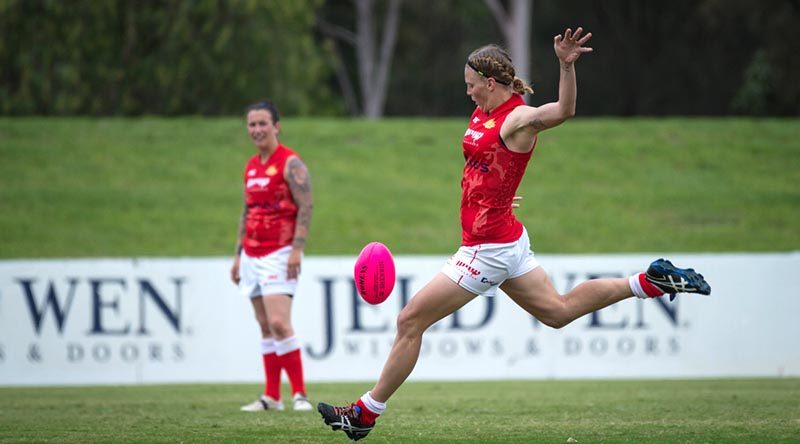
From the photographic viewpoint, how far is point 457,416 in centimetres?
822

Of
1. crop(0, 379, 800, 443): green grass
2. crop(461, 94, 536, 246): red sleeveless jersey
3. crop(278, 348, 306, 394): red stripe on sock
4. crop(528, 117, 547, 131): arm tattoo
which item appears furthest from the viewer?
crop(278, 348, 306, 394): red stripe on sock

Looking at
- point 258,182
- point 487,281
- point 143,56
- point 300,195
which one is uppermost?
point 143,56

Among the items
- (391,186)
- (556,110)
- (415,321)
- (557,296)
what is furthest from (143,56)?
(556,110)

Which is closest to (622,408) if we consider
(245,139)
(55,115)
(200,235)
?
(200,235)

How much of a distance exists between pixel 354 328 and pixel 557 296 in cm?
718

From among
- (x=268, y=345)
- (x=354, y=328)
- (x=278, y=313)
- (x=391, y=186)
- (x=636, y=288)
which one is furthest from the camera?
(x=391, y=186)

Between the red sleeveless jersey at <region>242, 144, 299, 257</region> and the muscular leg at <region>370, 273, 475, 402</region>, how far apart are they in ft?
9.14

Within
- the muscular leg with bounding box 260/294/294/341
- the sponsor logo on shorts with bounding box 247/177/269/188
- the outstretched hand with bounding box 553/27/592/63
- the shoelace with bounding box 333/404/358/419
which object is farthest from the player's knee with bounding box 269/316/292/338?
the outstretched hand with bounding box 553/27/592/63

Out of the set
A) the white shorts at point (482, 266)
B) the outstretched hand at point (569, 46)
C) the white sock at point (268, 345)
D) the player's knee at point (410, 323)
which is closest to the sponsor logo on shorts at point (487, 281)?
the white shorts at point (482, 266)

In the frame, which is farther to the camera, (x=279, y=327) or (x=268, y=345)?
(x=268, y=345)

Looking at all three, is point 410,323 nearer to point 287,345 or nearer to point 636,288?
point 636,288

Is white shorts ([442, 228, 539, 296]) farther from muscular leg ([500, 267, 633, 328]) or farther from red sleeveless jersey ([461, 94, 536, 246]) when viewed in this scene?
muscular leg ([500, 267, 633, 328])

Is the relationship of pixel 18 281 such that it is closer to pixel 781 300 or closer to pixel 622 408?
pixel 622 408

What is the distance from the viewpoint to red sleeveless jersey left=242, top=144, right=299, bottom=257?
30.3ft
